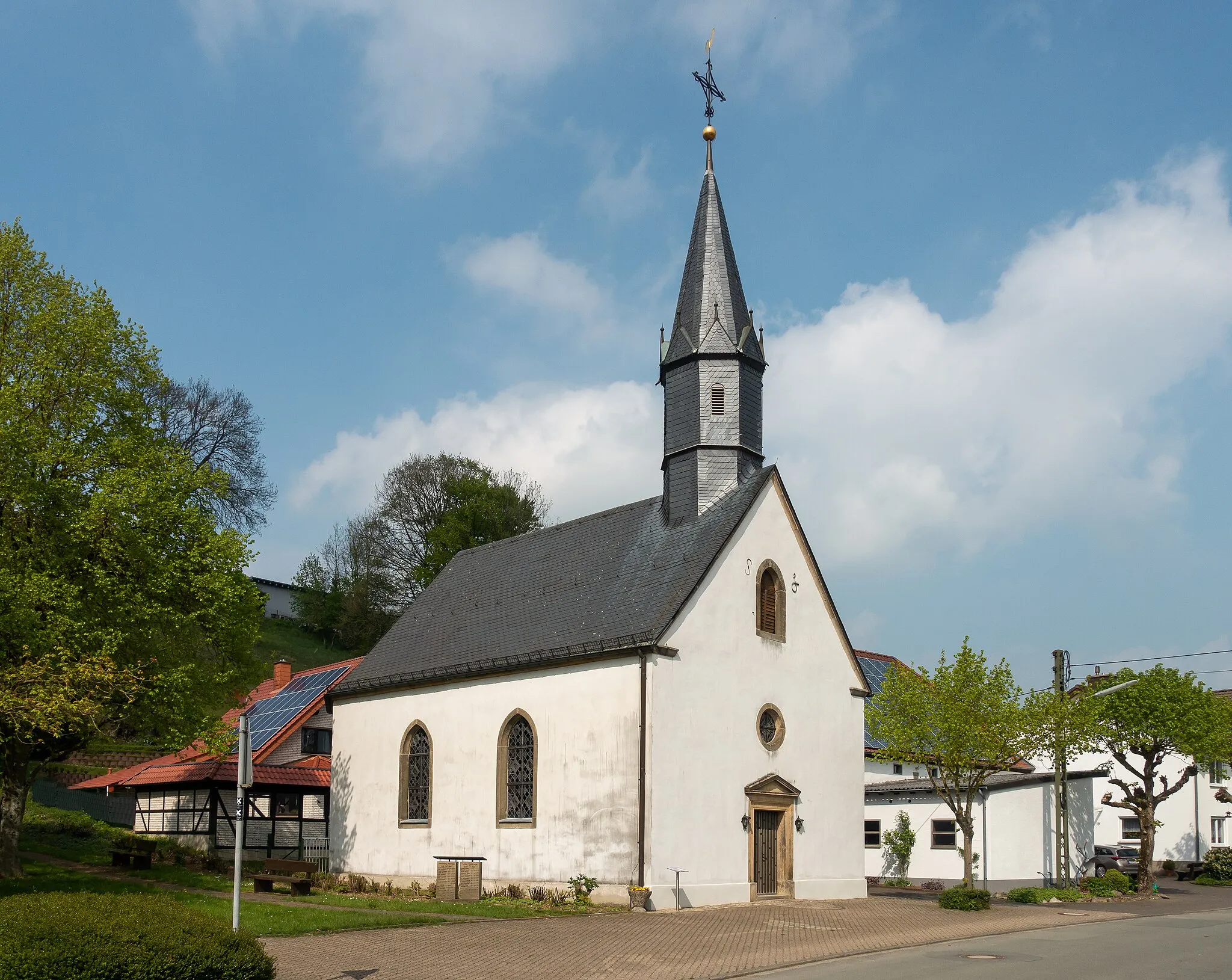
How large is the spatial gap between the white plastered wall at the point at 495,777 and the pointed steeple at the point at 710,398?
576cm

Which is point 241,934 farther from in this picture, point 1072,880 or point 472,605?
point 1072,880

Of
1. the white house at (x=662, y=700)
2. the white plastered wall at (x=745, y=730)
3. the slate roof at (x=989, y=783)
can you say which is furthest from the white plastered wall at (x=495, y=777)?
the slate roof at (x=989, y=783)

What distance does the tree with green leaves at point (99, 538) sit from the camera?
71.2 ft

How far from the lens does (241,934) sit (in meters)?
10.9

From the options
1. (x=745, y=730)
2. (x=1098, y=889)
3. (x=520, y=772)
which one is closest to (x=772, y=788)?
(x=745, y=730)

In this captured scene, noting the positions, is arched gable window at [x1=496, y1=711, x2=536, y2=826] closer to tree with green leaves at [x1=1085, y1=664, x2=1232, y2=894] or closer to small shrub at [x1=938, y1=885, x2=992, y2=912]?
small shrub at [x1=938, y1=885, x2=992, y2=912]

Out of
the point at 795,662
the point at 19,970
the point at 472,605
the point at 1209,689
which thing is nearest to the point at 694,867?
the point at 795,662

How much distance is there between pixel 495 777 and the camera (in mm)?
26625

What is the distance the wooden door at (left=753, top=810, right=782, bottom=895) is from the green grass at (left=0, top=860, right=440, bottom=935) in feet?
28.0

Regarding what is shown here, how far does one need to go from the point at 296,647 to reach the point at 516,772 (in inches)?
1822

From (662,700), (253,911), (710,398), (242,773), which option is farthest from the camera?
(710,398)

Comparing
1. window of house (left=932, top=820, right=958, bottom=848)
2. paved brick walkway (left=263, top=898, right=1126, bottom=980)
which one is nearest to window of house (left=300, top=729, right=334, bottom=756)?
paved brick walkway (left=263, top=898, right=1126, bottom=980)

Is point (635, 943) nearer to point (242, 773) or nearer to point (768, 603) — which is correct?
point (242, 773)

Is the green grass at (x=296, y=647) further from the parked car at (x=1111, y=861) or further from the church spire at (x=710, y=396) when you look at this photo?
the parked car at (x=1111, y=861)
